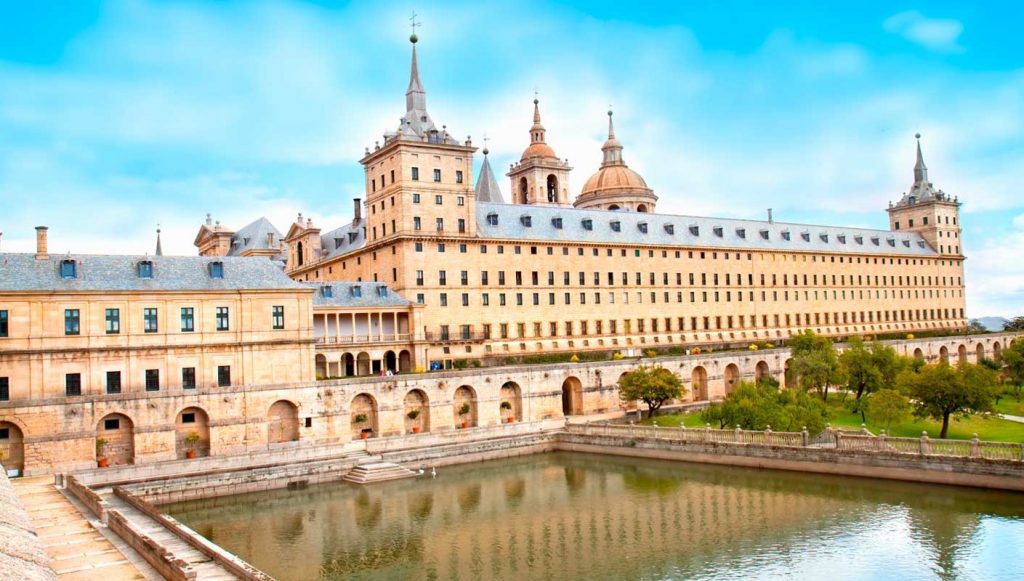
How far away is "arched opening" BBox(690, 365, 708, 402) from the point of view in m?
72.0

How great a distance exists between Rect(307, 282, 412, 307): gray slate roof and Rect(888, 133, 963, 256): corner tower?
79.0 meters

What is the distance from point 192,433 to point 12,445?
8.59 metres

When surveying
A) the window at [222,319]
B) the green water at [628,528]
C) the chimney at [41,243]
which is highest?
the chimney at [41,243]

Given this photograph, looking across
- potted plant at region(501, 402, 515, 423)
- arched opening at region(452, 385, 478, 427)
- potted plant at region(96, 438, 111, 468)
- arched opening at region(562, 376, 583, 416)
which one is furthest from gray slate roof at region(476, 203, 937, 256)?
potted plant at region(96, 438, 111, 468)

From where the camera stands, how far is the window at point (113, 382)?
156ft

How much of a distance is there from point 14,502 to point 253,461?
20.5m

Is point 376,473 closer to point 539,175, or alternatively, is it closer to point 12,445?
point 12,445

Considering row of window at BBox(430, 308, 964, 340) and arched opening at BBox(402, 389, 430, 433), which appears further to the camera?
row of window at BBox(430, 308, 964, 340)

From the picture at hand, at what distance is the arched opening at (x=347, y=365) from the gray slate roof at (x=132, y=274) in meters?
10.7

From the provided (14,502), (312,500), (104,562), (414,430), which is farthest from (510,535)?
(414,430)

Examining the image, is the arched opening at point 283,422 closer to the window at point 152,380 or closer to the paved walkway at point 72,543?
the window at point 152,380

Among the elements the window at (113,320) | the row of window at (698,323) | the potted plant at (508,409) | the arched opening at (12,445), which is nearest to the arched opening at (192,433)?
the window at (113,320)

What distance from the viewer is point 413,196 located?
6712 cm

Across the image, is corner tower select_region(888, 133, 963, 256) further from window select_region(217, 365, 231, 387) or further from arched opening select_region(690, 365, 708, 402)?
window select_region(217, 365, 231, 387)
